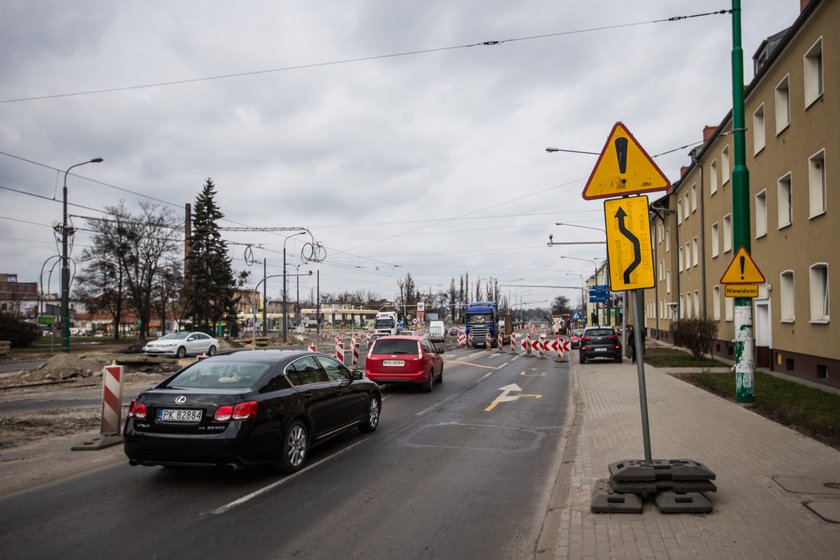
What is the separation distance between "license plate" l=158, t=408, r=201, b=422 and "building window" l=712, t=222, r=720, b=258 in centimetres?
2637

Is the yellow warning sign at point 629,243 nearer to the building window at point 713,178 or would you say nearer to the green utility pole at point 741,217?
the green utility pole at point 741,217

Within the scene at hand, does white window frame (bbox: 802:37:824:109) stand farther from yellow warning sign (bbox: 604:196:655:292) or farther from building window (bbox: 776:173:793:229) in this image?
yellow warning sign (bbox: 604:196:655:292)

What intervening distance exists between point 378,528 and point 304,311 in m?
124

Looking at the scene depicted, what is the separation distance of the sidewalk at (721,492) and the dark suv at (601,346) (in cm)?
1578

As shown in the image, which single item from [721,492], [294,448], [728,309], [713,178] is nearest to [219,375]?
[294,448]

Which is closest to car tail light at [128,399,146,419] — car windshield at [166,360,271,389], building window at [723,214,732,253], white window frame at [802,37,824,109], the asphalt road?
car windshield at [166,360,271,389]

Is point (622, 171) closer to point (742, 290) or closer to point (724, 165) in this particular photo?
point (742, 290)

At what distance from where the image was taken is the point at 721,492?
18.4 feet

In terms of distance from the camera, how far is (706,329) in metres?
22.4

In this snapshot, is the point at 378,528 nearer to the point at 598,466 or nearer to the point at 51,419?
the point at 598,466

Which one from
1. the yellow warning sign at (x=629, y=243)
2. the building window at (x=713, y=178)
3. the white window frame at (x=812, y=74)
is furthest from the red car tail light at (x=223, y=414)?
the building window at (x=713, y=178)

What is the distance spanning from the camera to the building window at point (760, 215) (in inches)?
823

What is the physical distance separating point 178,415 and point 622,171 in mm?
5200

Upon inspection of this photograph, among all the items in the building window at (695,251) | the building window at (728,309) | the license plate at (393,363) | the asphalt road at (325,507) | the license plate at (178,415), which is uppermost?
the building window at (695,251)
